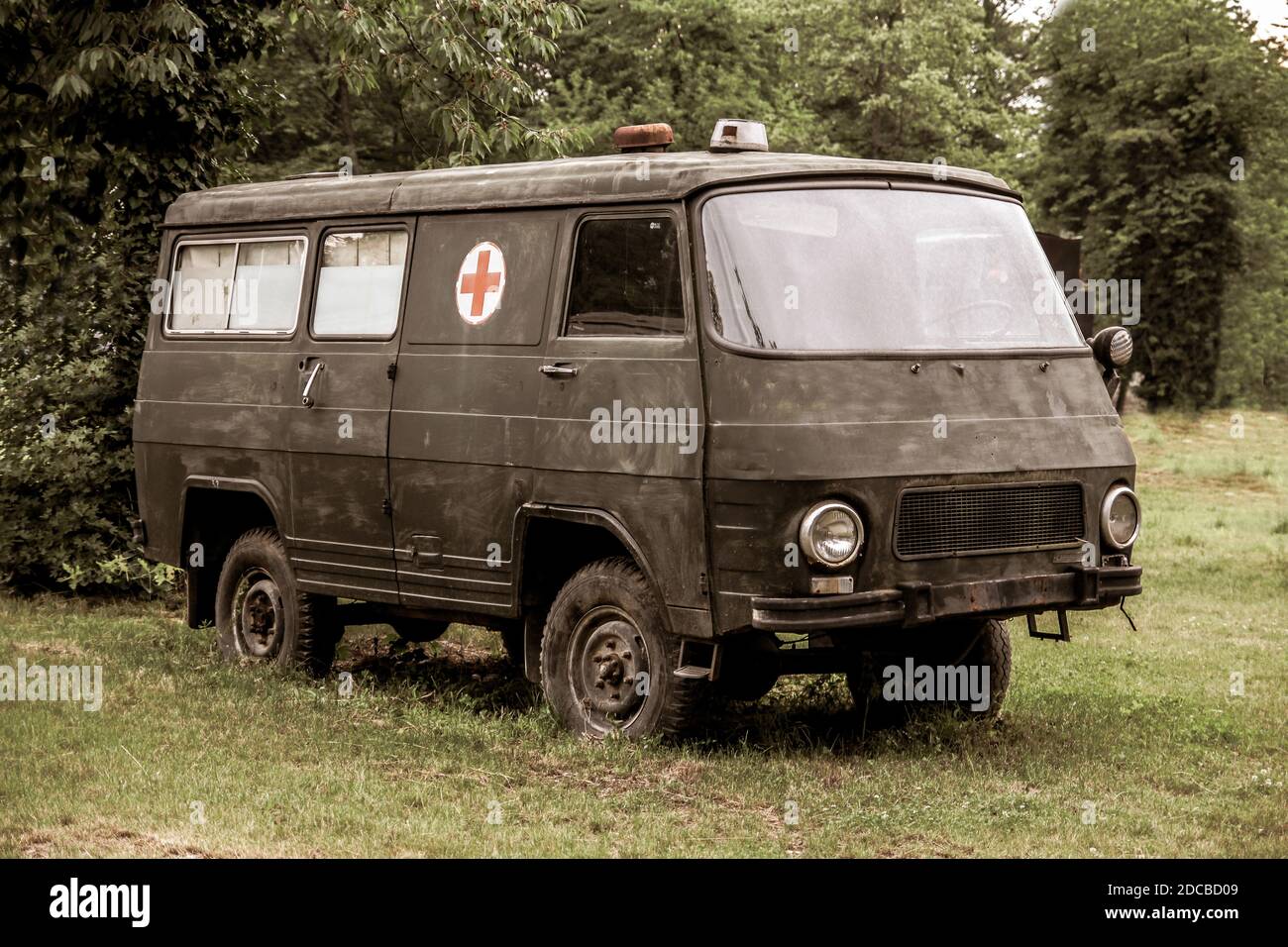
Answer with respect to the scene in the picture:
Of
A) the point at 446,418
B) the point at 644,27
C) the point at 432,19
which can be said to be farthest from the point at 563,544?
the point at 644,27

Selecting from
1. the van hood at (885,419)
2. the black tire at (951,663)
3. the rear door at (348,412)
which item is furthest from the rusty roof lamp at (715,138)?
the black tire at (951,663)

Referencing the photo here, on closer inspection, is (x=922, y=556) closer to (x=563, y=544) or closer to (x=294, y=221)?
(x=563, y=544)

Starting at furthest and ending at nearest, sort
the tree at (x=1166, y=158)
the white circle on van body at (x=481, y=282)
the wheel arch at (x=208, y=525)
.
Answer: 1. the tree at (x=1166, y=158)
2. the wheel arch at (x=208, y=525)
3. the white circle on van body at (x=481, y=282)

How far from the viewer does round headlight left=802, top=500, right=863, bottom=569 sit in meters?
7.01

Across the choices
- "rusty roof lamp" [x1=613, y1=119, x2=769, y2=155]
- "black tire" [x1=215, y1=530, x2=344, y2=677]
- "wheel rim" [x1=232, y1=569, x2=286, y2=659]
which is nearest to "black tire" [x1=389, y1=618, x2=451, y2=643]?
"black tire" [x1=215, y1=530, x2=344, y2=677]

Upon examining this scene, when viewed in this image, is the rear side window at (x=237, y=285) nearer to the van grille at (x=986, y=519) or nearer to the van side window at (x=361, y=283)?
the van side window at (x=361, y=283)

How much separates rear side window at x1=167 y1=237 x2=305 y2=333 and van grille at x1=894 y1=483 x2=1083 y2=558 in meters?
4.01

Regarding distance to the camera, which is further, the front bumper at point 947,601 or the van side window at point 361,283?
the van side window at point 361,283

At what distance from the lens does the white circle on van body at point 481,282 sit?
332 inches

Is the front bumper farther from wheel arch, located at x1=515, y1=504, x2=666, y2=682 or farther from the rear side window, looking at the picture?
the rear side window

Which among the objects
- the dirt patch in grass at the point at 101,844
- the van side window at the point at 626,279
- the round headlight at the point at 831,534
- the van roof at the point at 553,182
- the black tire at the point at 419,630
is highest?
the van roof at the point at 553,182

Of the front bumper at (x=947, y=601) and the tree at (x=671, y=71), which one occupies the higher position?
the tree at (x=671, y=71)

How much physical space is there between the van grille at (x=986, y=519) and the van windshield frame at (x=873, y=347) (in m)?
0.61
